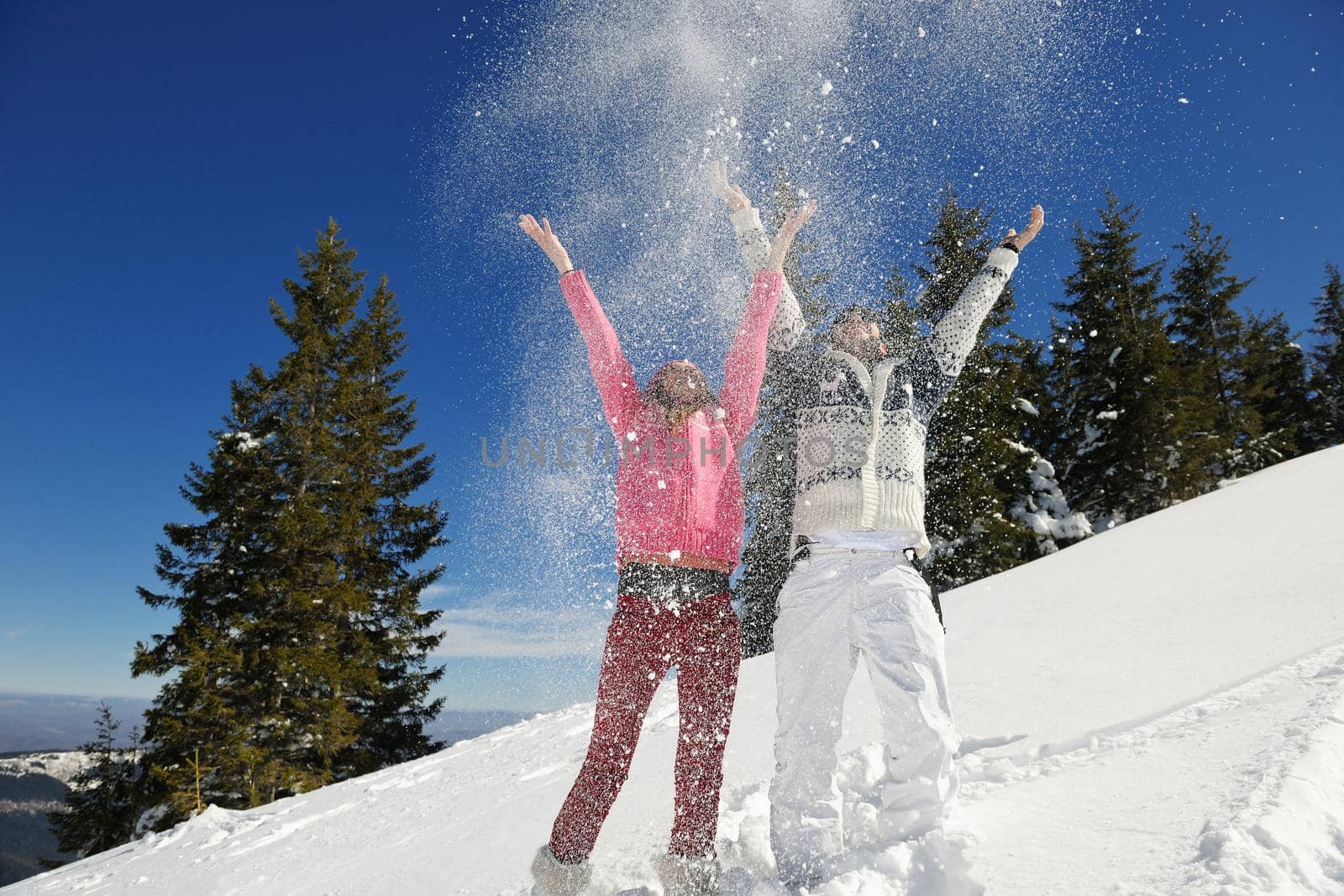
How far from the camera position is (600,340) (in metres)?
2.75

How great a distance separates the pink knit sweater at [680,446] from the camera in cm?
253

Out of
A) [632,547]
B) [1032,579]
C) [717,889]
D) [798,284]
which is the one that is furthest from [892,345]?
[798,284]

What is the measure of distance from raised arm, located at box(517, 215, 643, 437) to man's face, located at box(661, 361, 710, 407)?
15 cm

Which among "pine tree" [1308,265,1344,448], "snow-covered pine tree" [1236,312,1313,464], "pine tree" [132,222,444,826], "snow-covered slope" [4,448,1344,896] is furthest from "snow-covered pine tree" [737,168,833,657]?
"pine tree" [1308,265,1344,448]

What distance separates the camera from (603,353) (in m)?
2.74

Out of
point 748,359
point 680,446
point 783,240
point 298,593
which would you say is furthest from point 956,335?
point 298,593

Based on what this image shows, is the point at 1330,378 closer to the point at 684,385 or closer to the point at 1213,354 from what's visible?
the point at 1213,354

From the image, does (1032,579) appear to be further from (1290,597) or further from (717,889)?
(717,889)

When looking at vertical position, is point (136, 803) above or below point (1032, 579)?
below

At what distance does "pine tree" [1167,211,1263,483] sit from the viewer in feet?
68.0

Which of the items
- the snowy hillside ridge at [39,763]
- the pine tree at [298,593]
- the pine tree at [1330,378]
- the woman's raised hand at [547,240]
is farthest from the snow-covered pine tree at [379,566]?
the snowy hillside ridge at [39,763]

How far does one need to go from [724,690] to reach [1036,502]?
57.5 ft

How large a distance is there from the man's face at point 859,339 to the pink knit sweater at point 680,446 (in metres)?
0.42

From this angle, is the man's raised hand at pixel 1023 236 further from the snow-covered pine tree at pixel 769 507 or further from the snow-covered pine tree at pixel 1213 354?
the snow-covered pine tree at pixel 1213 354
